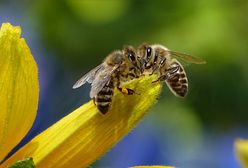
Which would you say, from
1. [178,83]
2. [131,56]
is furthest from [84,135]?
[178,83]

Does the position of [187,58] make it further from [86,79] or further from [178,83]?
[86,79]

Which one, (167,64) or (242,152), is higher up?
(167,64)

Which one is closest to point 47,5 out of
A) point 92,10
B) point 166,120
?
point 92,10

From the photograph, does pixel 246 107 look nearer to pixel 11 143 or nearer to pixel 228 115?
pixel 228 115

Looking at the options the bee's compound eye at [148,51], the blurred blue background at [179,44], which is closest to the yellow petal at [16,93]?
the bee's compound eye at [148,51]

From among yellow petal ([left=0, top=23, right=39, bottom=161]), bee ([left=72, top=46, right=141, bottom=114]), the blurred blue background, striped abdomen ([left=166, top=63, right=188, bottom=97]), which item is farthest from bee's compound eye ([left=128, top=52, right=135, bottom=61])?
the blurred blue background

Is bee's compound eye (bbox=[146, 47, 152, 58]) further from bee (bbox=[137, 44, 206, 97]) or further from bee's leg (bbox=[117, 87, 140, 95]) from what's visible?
bee's leg (bbox=[117, 87, 140, 95])
